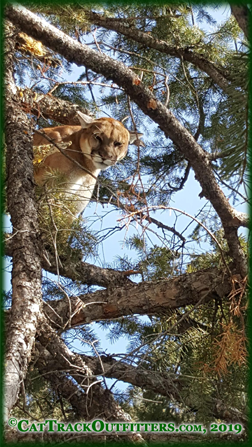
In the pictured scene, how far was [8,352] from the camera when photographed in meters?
1.76

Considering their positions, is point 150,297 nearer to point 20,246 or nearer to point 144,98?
point 20,246

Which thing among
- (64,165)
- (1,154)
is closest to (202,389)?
(1,154)

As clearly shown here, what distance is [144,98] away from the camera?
2.20 metres

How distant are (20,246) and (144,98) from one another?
2.59 ft

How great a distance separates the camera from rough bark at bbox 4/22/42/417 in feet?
5.77

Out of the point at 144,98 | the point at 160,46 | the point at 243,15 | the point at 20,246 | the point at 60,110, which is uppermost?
the point at 60,110

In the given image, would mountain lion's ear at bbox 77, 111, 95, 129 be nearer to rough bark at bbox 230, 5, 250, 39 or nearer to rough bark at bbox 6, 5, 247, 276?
rough bark at bbox 6, 5, 247, 276

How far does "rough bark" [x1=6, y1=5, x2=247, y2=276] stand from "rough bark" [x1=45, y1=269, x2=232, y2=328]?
6.0 inches

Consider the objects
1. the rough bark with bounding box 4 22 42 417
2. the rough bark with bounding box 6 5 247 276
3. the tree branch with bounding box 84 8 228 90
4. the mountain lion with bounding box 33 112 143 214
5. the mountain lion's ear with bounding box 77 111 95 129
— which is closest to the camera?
the rough bark with bounding box 4 22 42 417

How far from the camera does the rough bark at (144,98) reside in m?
2.04

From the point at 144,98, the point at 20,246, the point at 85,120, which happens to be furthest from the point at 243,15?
the point at 85,120

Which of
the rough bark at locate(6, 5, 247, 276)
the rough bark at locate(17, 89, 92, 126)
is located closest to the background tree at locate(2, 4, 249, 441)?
the rough bark at locate(6, 5, 247, 276)

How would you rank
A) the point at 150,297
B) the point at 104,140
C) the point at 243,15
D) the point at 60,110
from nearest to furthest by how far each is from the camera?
the point at 243,15 < the point at 150,297 < the point at 104,140 < the point at 60,110

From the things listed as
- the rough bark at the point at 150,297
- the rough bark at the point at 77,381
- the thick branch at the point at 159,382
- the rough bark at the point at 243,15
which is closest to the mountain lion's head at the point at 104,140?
the rough bark at the point at 150,297
